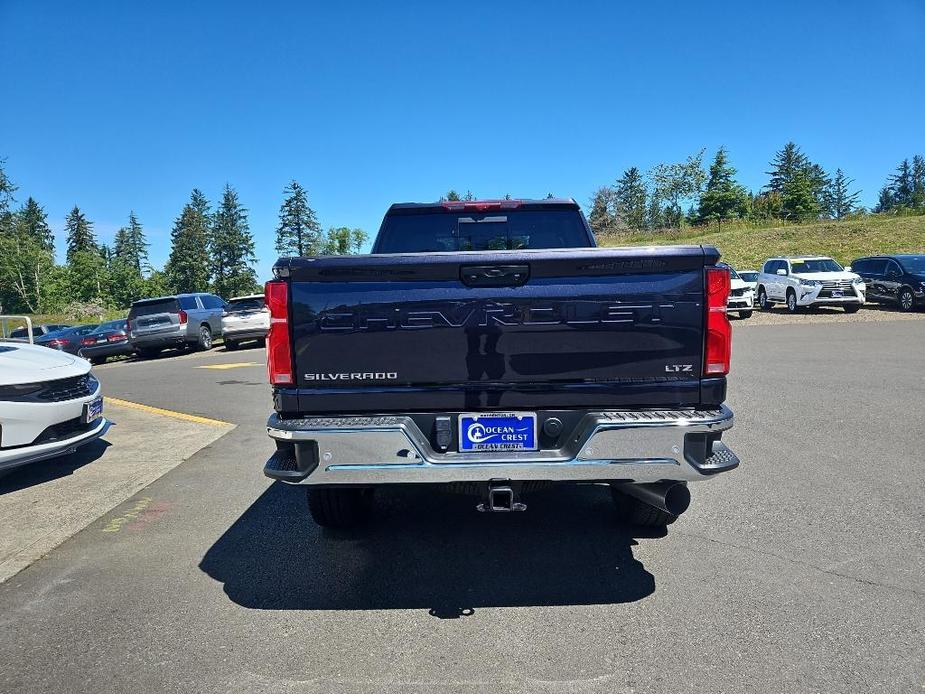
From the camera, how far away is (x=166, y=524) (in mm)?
4676

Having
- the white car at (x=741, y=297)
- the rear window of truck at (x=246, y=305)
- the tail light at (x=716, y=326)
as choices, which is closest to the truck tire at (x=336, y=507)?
the tail light at (x=716, y=326)

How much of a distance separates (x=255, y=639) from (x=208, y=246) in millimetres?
111883

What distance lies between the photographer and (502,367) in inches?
128

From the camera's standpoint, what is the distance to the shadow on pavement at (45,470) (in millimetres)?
5779

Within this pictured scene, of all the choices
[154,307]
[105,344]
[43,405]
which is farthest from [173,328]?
[43,405]

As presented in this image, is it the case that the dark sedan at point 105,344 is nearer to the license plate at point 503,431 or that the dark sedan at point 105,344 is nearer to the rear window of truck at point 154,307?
the rear window of truck at point 154,307

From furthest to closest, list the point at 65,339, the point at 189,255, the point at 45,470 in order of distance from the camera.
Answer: the point at 189,255, the point at 65,339, the point at 45,470

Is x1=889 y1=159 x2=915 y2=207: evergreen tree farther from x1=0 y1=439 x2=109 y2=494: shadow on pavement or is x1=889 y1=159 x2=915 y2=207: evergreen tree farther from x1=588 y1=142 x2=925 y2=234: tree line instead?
x1=0 y1=439 x2=109 y2=494: shadow on pavement

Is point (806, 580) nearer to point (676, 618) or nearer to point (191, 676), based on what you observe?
point (676, 618)

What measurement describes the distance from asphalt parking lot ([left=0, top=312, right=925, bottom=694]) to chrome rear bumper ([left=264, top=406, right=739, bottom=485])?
2.29 feet

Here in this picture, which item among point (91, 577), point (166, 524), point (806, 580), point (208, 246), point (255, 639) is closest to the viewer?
point (255, 639)

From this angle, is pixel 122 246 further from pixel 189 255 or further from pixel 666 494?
pixel 666 494

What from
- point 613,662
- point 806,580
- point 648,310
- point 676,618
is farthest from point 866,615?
point 648,310

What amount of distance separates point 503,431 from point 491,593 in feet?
2.95
